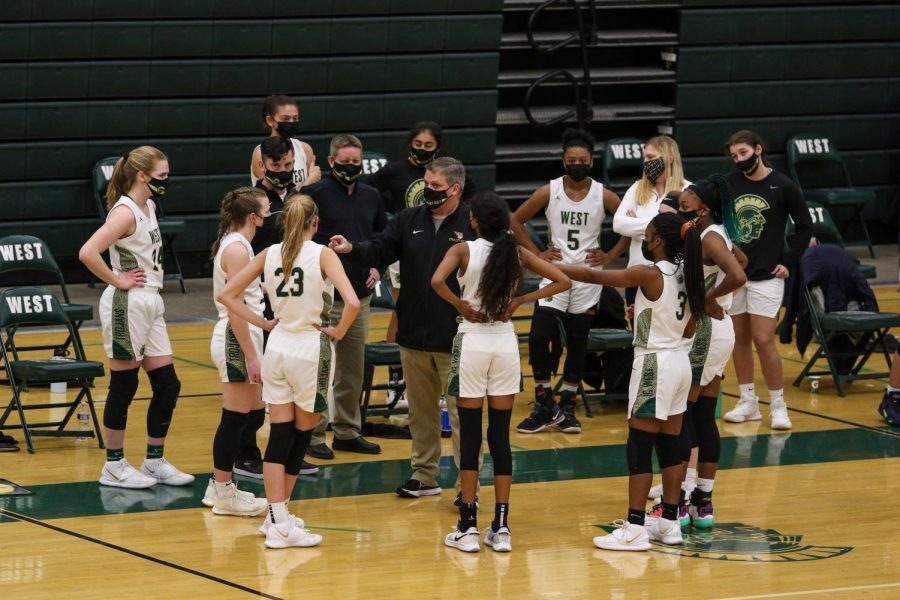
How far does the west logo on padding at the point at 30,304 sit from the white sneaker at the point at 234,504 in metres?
2.17

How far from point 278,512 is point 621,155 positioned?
28.1 feet

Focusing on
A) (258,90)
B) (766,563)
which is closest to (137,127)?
(258,90)

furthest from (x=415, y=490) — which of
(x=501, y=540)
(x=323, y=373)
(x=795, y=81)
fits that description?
(x=795, y=81)

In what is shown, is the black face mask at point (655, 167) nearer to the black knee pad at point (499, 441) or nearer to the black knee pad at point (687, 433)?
the black knee pad at point (687, 433)

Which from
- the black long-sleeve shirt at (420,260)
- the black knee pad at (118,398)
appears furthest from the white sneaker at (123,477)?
the black long-sleeve shirt at (420,260)

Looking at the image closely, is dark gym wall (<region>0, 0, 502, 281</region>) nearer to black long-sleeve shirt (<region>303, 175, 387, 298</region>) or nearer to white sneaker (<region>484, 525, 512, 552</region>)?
black long-sleeve shirt (<region>303, 175, 387, 298</region>)

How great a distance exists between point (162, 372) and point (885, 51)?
10.6 meters

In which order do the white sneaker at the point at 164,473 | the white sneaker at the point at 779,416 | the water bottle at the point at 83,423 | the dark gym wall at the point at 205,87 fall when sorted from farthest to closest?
the dark gym wall at the point at 205,87
the white sneaker at the point at 779,416
the water bottle at the point at 83,423
the white sneaker at the point at 164,473

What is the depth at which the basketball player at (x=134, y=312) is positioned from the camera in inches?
315

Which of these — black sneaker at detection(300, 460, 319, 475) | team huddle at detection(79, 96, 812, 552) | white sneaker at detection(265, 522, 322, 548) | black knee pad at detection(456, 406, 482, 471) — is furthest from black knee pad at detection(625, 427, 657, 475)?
black sneaker at detection(300, 460, 319, 475)

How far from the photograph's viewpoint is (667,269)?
23.4ft

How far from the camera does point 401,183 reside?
9.59 meters

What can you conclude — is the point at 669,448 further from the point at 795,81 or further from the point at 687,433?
the point at 795,81

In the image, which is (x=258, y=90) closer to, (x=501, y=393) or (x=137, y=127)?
(x=137, y=127)
